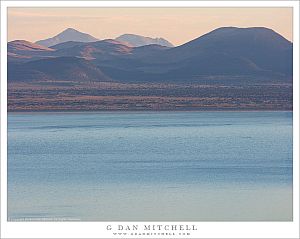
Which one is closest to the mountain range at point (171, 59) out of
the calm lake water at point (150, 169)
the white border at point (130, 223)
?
the calm lake water at point (150, 169)

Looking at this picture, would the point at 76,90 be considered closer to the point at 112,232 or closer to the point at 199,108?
the point at 199,108

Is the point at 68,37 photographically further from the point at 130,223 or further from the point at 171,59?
the point at 130,223

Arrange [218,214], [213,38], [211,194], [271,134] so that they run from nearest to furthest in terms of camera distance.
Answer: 1. [218,214]
2. [211,194]
3. [271,134]
4. [213,38]

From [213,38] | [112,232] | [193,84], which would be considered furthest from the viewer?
[213,38]

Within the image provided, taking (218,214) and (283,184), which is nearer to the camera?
(218,214)

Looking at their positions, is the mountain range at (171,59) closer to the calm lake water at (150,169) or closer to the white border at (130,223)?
the calm lake water at (150,169)

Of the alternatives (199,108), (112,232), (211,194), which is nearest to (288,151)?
(211,194)

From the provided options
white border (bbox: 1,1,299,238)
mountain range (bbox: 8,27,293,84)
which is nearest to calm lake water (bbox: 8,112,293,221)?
white border (bbox: 1,1,299,238)

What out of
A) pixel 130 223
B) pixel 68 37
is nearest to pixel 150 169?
pixel 130 223
